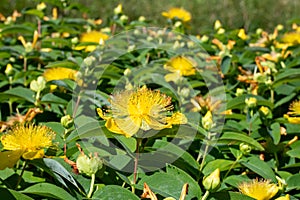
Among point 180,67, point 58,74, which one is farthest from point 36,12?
point 180,67

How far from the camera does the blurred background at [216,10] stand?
17.4 feet

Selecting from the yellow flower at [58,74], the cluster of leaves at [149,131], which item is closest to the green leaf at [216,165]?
the cluster of leaves at [149,131]

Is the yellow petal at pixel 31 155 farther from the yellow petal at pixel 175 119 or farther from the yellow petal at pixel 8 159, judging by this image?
the yellow petal at pixel 175 119

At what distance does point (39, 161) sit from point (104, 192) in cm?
13

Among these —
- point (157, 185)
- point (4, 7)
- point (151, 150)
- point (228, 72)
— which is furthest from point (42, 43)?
point (4, 7)

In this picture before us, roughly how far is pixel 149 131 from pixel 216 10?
4988 millimetres

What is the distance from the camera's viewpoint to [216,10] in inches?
225

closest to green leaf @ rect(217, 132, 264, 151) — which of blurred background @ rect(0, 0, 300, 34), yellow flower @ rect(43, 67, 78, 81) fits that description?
yellow flower @ rect(43, 67, 78, 81)

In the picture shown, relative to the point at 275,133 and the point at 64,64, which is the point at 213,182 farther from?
the point at 64,64

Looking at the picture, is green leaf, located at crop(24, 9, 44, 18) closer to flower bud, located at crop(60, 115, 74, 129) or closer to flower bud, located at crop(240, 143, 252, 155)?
flower bud, located at crop(60, 115, 74, 129)

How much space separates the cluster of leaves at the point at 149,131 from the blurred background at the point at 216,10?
333 cm

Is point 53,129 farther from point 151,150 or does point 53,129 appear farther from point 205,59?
point 205,59

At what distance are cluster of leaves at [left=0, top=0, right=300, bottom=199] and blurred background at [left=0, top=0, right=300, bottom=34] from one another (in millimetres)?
3330

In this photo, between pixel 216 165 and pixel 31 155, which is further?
pixel 216 165
